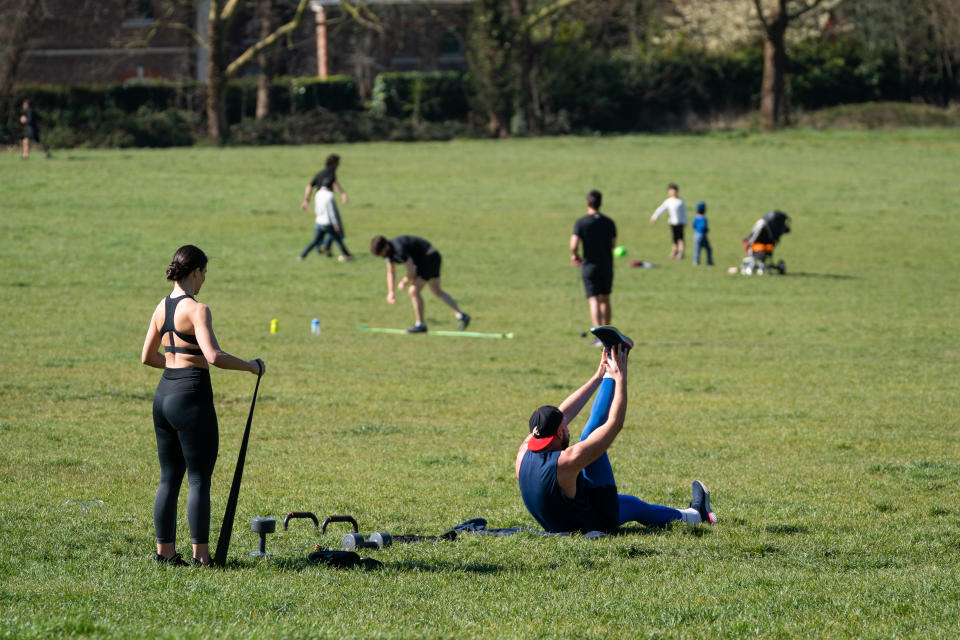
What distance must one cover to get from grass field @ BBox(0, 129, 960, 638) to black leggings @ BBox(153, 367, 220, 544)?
1.12ft

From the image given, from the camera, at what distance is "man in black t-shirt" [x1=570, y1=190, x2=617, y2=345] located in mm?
18391

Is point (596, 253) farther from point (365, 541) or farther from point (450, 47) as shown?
point (450, 47)

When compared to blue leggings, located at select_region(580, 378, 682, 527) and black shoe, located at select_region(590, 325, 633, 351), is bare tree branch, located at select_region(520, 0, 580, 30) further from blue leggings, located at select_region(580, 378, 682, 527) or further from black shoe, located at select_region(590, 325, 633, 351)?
black shoe, located at select_region(590, 325, 633, 351)

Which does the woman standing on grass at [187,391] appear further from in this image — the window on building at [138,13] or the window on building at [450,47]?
the window on building at [450,47]

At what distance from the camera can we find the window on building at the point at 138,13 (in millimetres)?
61969

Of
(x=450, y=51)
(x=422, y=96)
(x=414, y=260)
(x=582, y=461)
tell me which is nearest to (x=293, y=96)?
(x=422, y=96)

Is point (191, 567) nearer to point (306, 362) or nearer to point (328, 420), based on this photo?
point (328, 420)

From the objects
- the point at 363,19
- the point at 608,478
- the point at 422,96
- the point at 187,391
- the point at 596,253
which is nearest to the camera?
the point at 187,391

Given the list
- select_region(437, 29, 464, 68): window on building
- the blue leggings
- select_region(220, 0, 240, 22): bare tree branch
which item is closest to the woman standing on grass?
the blue leggings

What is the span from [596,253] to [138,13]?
50179 millimetres

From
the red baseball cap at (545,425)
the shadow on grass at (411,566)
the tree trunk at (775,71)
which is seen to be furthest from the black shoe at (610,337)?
the tree trunk at (775,71)

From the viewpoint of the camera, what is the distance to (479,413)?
14.3 meters

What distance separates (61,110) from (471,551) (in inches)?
1805

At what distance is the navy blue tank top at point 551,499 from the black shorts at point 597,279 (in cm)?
1008
